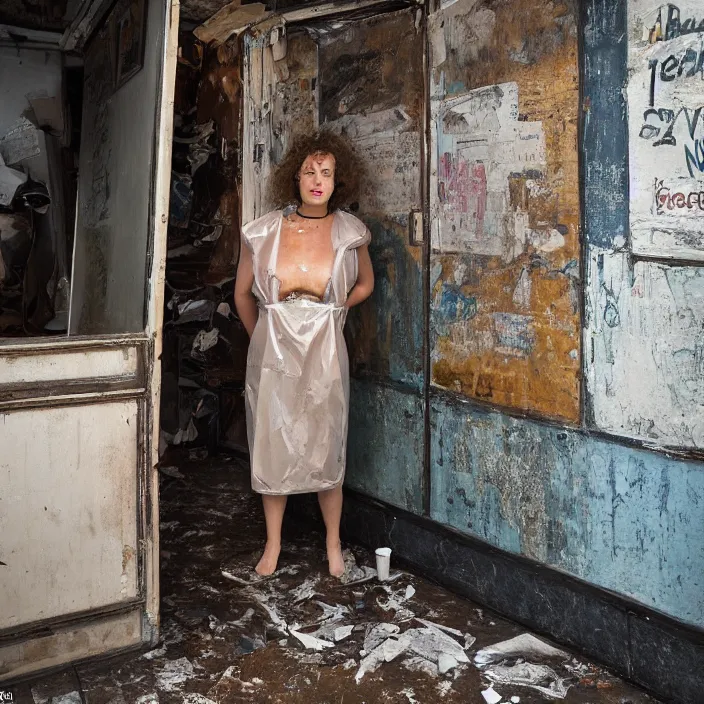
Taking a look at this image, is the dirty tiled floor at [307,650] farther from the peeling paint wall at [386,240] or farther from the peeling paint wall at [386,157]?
the peeling paint wall at [386,157]

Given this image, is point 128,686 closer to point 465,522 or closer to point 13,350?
point 13,350

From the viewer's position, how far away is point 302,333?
3.60 meters

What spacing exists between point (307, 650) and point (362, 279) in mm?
1651

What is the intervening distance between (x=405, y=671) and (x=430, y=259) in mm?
1747

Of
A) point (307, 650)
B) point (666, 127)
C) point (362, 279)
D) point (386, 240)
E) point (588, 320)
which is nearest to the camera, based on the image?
point (666, 127)

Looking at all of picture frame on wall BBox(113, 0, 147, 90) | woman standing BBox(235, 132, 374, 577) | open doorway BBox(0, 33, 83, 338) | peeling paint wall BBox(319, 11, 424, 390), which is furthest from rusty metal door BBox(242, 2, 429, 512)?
open doorway BBox(0, 33, 83, 338)

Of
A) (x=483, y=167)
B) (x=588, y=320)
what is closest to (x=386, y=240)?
(x=483, y=167)

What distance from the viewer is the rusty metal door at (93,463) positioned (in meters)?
2.84

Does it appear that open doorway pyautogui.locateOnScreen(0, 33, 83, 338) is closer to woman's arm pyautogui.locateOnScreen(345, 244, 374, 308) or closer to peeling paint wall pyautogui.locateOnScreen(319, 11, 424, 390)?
peeling paint wall pyautogui.locateOnScreen(319, 11, 424, 390)

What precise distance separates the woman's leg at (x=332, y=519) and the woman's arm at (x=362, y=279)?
891mm

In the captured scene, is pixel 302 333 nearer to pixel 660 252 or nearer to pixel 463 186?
pixel 463 186

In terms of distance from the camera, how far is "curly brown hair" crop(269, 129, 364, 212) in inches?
148

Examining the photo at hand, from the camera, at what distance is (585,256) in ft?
9.61

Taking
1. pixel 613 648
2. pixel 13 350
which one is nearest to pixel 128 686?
pixel 13 350
